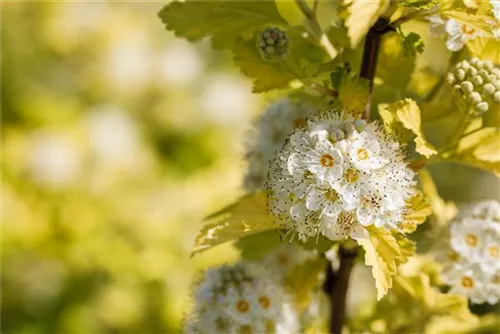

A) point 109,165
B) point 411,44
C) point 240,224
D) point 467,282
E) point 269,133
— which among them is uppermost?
point 109,165

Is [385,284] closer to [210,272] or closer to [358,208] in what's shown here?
[358,208]

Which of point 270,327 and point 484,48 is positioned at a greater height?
point 484,48

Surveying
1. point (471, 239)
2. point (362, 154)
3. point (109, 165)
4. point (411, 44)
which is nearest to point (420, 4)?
point (411, 44)

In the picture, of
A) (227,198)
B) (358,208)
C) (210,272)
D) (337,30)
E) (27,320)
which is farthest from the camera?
(227,198)

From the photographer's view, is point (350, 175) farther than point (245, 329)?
No

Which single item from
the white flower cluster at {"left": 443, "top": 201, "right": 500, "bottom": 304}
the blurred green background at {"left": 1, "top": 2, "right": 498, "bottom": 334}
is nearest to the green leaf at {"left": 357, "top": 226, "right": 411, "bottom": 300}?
the white flower cluster at {"left": 443, "top": 201, "right": 500, "bottom": 304}

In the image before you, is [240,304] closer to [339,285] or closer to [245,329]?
[245,329]

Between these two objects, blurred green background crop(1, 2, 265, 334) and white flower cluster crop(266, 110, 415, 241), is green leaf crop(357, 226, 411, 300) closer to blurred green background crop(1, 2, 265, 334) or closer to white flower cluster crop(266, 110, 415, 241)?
white flower cluster crop(266, 110, 415, 241)

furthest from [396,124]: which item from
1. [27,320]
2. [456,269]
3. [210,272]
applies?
[27,320]
